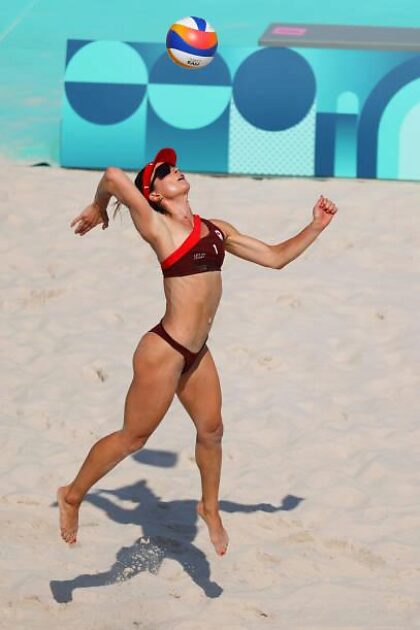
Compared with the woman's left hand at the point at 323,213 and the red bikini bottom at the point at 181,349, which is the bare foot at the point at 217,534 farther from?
the woman's left hand at the point at 323,213

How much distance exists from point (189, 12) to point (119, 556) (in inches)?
440

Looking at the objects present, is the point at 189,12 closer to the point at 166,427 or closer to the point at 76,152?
the point at 76,152

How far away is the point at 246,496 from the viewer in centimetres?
712

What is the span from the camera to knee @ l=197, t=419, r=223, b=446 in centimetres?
577

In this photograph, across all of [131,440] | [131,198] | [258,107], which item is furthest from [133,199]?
[258,107]

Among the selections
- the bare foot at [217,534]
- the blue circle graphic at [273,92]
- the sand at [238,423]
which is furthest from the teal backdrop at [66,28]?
the bare foot at [217,534]

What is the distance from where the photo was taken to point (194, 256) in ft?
18.2

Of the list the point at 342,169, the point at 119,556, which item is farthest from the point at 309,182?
the point at 119,556

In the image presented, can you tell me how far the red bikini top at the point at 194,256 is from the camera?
5.52m

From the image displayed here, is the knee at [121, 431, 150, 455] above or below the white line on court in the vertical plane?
below

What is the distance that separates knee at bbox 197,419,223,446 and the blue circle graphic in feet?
21.9

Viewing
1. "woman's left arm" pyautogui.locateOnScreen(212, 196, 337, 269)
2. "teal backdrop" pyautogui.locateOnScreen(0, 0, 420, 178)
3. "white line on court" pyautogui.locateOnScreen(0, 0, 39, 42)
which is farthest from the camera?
"white line on court" pyautogui.locateOnScreen(0, 0, 39, 42)

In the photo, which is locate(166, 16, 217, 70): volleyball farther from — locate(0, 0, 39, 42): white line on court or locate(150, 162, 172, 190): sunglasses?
locate(0, 0, 39, 42): white line on court

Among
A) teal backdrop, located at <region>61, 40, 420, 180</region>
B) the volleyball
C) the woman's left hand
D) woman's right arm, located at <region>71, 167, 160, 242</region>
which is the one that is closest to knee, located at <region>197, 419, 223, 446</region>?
woman's right arm, located at <region>71, 167, 160, 242</region>
